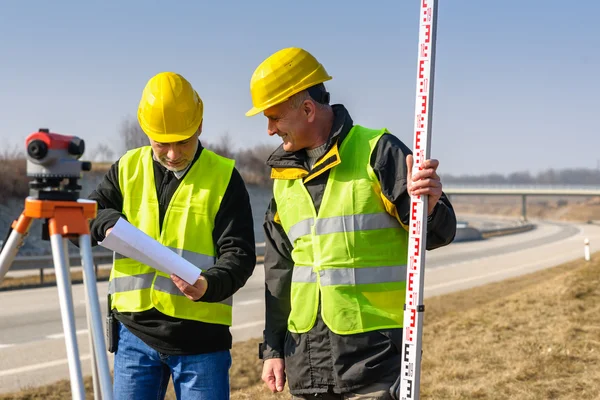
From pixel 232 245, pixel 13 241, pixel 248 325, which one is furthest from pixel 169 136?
pixel 248 325

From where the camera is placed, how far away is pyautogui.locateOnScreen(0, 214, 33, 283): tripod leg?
2.37m

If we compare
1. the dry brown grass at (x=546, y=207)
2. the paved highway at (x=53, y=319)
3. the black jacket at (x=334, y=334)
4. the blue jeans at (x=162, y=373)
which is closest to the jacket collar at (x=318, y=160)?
the black jacket at (x=334, y=334)

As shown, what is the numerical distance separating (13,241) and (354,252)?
1299 mm

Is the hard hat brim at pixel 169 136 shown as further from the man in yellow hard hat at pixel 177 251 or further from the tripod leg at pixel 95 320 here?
the tripod leg at pixel 95 320

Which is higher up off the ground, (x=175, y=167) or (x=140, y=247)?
(x=175, y=167)

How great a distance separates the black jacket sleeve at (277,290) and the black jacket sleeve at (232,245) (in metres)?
0.11

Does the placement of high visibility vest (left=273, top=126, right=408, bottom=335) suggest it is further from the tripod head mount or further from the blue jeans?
the tripod head mount

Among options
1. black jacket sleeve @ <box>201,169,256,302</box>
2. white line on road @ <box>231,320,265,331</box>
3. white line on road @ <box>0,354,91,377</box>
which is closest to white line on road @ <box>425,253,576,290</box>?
white line on road @ <box>231,320,265,331</box>

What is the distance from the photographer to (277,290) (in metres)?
3.43

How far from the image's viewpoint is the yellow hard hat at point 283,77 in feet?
10.6

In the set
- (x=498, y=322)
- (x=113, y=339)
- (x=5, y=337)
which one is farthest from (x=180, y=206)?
(x=5, y=337)

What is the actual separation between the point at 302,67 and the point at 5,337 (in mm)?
9033

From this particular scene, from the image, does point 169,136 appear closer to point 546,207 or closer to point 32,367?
point 32,367

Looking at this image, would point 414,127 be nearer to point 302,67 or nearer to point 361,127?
point 361,127
